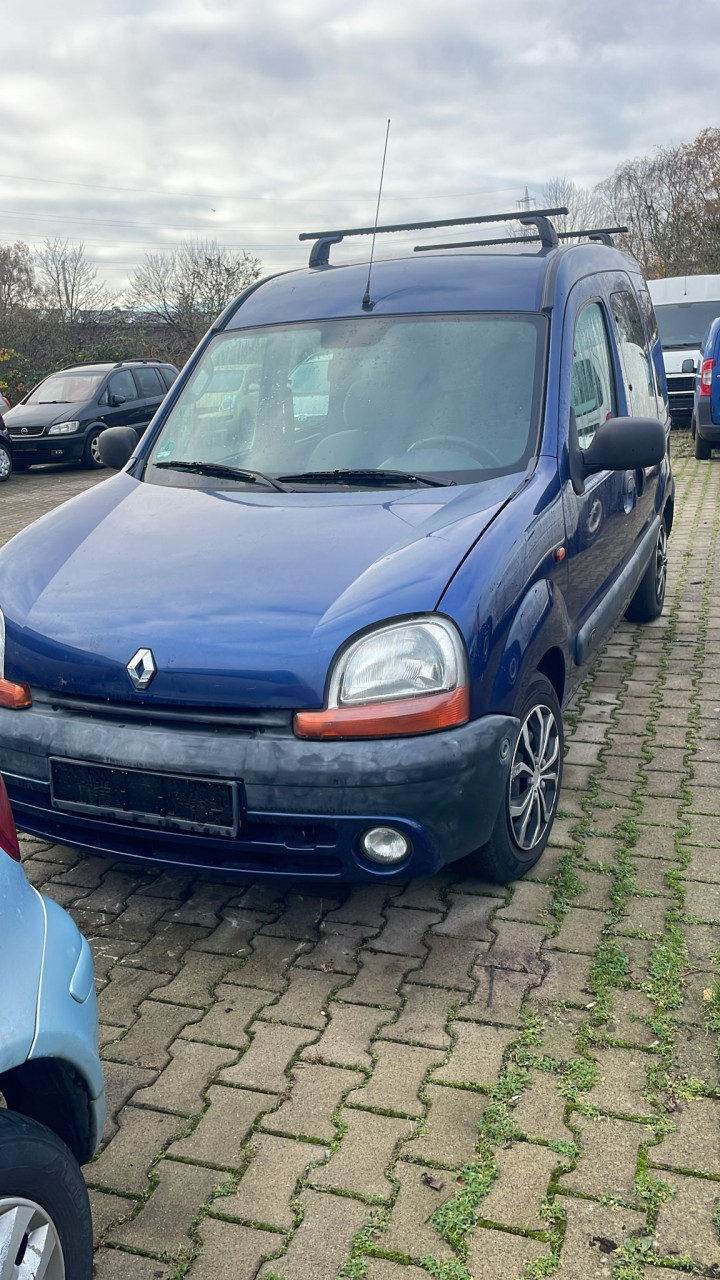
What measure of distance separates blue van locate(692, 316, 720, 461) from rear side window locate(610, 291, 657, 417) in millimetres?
7426

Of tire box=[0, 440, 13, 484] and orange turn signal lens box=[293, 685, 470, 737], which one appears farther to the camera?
tire box=[0, 440, 13, 484]

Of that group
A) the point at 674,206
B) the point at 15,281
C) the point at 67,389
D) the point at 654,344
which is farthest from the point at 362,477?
the point at 674,206

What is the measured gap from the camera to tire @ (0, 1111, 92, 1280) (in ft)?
5.61

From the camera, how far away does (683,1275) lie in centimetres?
Result: 213

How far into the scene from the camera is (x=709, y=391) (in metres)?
13.0

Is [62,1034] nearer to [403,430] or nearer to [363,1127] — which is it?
[363,1127]

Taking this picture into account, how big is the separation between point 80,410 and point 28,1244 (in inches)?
659

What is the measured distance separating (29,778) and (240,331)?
90.2 inches

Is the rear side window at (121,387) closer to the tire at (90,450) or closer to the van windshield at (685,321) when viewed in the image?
the tire at (90,450)

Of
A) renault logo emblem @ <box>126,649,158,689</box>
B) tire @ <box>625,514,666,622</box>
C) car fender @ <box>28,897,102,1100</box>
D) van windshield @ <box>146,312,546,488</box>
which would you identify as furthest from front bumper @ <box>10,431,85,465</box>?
car fender @ <box>28,897,102,1100</box>

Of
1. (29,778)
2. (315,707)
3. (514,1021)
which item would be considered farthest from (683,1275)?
(29,778)

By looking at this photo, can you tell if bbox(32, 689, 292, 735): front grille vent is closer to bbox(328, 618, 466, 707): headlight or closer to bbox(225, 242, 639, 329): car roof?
bbox(328, 618, 466, 707): headlight

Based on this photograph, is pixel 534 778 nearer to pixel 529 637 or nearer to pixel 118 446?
pixel 529 637

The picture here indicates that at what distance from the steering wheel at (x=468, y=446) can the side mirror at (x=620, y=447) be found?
1.15ft
